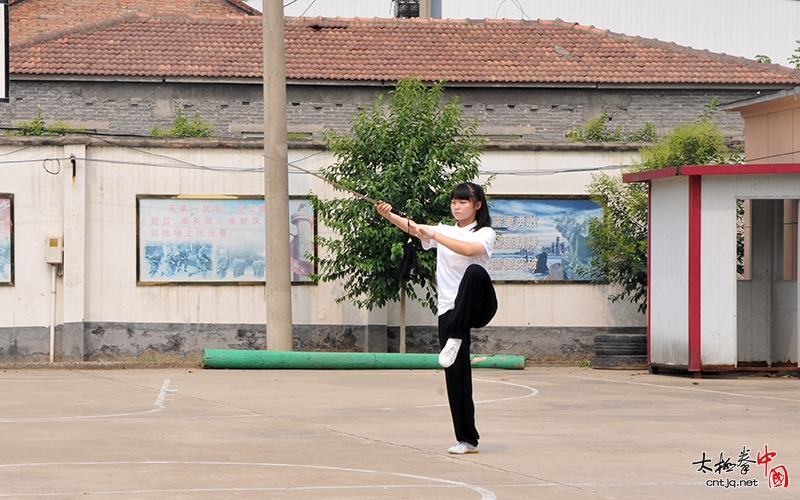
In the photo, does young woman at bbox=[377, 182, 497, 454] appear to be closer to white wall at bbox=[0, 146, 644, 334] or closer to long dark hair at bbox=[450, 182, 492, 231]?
long dark hair at bbox=[450, 182, 492, 231]

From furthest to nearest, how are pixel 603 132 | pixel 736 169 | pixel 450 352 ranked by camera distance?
1. pixel 603 132
2. pixel 736 169
3. pixel 450 352

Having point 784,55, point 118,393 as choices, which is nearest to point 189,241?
point 118,393

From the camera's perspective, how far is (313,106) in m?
29.1

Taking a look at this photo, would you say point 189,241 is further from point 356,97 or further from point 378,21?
point 378,21

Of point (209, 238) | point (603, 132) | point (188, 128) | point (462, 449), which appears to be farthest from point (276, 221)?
point (603, 132)

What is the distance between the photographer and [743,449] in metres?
8.92

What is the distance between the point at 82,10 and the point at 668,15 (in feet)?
68.1

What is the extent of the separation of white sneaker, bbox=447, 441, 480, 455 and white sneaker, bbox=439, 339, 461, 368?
0.59 m

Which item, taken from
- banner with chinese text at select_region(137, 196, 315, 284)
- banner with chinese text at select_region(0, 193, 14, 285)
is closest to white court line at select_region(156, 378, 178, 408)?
banner with chinese text at select_region(137, 196, 315, 284)

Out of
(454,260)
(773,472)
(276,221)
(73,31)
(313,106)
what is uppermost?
(73,31)

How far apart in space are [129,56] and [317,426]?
20.0 meters

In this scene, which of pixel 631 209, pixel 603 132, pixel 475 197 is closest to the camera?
pixel 475 197

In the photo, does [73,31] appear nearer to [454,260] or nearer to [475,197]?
[475,197]

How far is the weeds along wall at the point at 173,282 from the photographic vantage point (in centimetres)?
1961
